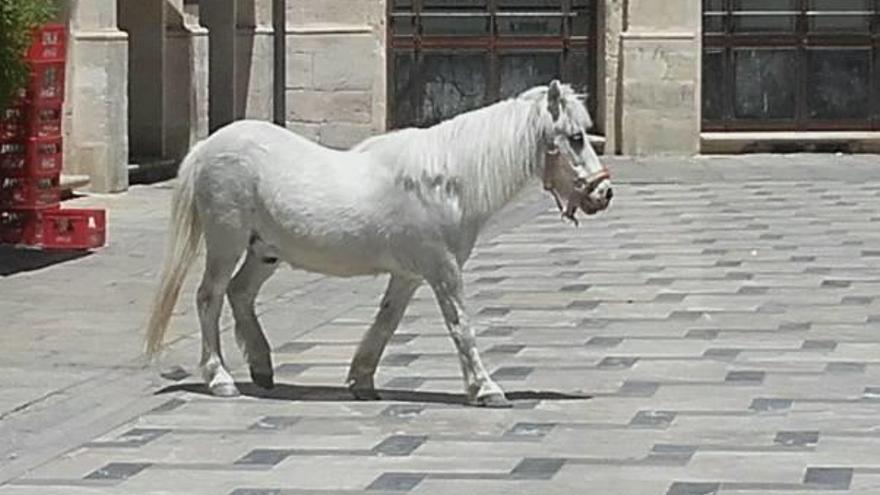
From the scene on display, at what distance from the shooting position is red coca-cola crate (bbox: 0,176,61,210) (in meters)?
15.9

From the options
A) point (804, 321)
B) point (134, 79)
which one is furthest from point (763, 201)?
point (804, 321)

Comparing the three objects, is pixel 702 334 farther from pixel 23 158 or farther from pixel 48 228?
pixel 23 158

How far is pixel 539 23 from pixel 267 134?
16.5 meters

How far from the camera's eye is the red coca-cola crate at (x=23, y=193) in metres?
15.9

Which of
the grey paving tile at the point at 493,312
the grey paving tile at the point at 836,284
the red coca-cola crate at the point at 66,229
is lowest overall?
the grey paving tile at the point at 493,312

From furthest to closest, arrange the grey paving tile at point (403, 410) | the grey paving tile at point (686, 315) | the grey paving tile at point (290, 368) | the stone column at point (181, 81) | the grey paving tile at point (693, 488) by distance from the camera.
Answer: the stone column at point (181, 81)
the grey paving tile at point (686, 315)
the grey paving tile at point (290, 368)
the grey paving tile at point (403, 410)
the grey paving tile at point (693, 488)

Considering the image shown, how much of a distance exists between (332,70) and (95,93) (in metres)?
6.46

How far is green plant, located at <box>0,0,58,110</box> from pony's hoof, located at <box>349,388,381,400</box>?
4.93 m

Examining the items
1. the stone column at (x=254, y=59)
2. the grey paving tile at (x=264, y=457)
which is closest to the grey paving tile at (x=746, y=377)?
the grey paving tile at (x=264, y=457)

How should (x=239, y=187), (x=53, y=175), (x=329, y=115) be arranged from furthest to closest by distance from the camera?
(x=329, y=115) < (x=53, y=175) < (x=239, y=187)

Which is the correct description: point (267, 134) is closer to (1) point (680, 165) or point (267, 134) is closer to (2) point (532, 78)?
(1) point (680, 165)

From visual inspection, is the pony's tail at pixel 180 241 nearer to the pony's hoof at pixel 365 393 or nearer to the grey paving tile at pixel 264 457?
the pony's hoof at pixel 365 393

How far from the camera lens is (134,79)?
2225cm

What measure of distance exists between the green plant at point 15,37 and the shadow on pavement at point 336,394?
14.5ft
